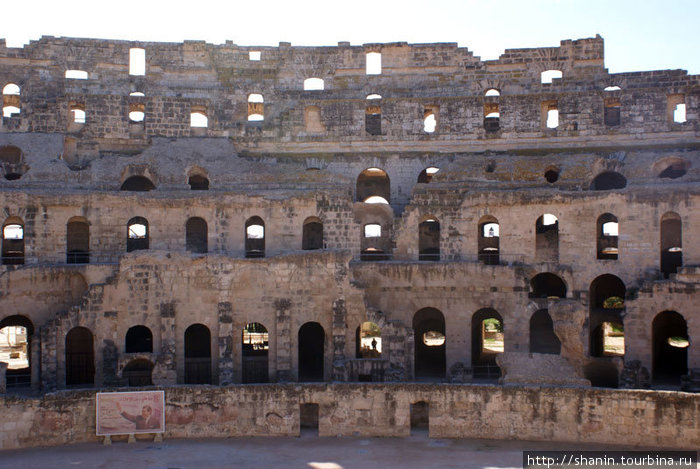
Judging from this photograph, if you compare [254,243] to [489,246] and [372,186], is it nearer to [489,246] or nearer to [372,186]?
[372,186]

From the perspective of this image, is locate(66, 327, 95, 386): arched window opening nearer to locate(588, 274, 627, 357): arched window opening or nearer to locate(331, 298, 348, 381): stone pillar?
locate(331, 298, 348, 381): stone pillar

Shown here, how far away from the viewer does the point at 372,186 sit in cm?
3378

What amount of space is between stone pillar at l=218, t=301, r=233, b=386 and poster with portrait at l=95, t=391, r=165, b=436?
3.71 m

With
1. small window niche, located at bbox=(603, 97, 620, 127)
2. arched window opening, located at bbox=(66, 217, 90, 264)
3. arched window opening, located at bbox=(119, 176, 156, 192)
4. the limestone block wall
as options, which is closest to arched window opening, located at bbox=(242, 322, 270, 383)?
the limestone block wall

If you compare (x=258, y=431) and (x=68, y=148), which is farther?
(x=68, y=148)

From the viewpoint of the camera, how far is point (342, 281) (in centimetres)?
2442

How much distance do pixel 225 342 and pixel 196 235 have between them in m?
7.55

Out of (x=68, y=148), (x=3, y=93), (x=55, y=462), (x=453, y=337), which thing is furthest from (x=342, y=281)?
(x=3, y=93)

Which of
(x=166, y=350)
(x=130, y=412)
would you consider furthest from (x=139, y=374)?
(x=130, y=412)

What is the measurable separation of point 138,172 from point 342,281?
426 inches

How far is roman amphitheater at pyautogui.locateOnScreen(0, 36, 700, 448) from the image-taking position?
20.5m

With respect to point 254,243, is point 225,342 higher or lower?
lower

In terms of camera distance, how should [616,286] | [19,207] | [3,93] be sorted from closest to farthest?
[19,207], [616,286], [3,93]

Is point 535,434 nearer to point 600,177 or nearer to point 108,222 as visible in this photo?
point 600,177
